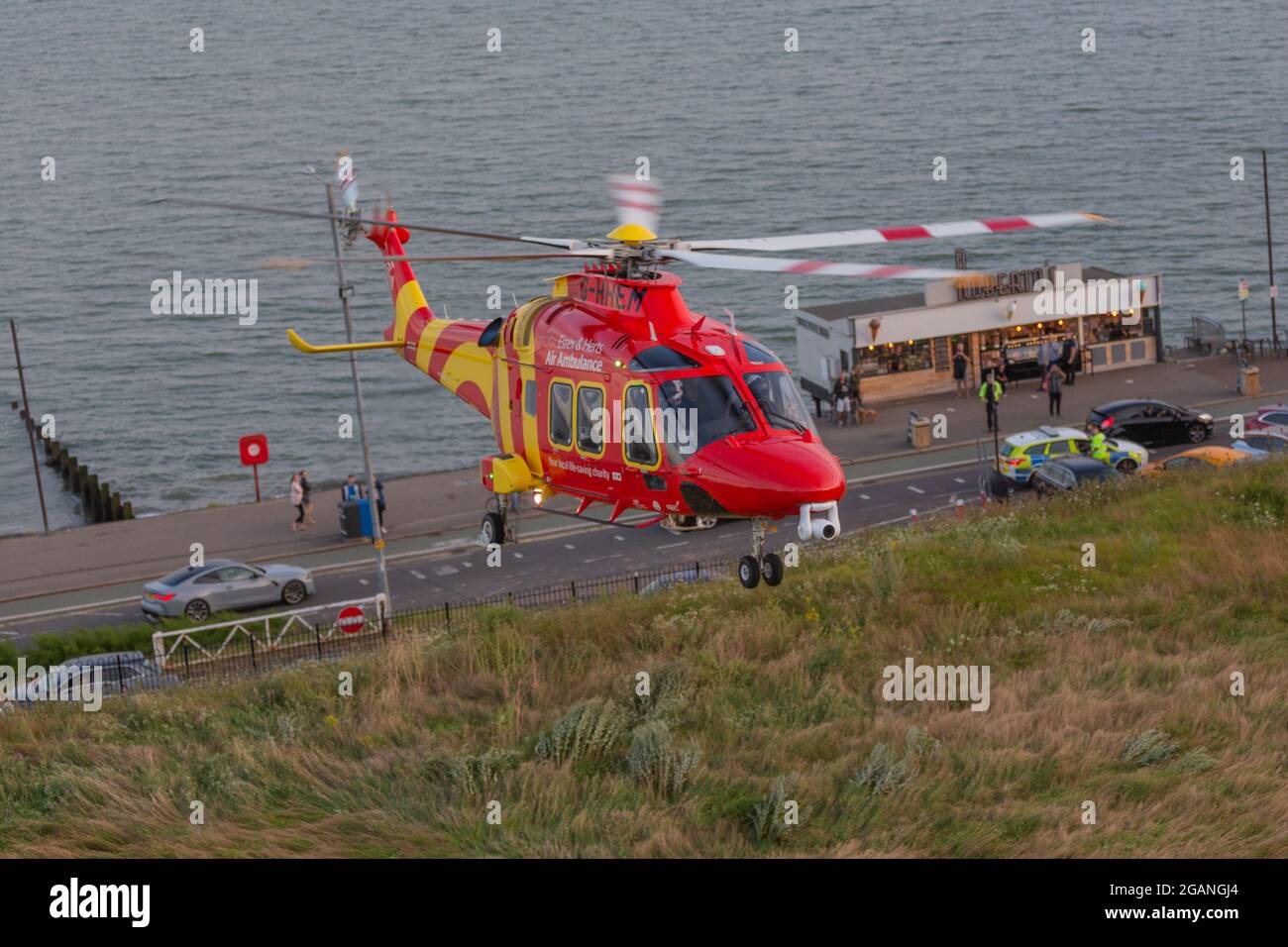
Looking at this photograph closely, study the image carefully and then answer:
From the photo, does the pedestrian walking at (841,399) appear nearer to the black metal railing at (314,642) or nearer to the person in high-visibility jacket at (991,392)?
the person in high-visibility jacket at (991,392)

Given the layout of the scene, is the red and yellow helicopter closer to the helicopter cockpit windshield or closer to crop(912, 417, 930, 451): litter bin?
the helicopter cockpit windshield

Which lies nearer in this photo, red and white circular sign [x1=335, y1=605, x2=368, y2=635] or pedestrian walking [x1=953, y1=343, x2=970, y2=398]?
red and white circular sign [x1=335, y1=605, x2=368, y2=635]

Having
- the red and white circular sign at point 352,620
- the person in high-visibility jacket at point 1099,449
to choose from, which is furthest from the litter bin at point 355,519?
the person in high-visibility jacket at point 1099,449

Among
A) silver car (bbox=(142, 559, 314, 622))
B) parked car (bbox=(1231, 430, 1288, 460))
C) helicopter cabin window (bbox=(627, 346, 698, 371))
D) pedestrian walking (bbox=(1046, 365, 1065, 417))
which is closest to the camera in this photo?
helicopter cabin window (bbox=(627, 346, 698, 371))

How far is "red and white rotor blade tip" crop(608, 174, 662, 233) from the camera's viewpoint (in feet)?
69.9

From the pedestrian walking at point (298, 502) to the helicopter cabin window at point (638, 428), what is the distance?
33839 millimetres

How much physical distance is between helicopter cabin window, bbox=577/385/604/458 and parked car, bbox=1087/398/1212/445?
38.3 meters

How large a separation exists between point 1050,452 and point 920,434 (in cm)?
612

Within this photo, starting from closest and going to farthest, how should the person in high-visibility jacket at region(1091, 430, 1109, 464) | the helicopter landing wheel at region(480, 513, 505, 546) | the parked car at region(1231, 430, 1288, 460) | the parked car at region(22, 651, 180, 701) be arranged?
the helicopter landing wheel at region(480, 513, 505, 546), the parked car at region(22, 651, 180, 701), the parked car at region(1231, 430, 1288, 460), the person in high-visibility jacket at region(1091, 430, 1109, 464)

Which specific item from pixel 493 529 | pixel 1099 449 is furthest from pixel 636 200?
pixel 1099 449

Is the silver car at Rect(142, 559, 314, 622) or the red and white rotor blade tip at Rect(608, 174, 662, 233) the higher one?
the red and white rotor blade tip at Rect(608, 174, 662, 233)

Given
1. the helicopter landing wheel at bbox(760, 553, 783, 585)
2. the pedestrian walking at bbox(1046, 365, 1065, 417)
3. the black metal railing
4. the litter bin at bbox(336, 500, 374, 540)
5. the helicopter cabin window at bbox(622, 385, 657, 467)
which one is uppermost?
the helicopter cabin window at bbox(622, 385, 657, 467)

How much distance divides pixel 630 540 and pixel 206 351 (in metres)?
47.6

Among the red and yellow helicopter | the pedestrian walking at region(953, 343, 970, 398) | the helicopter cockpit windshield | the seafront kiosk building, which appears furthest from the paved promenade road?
the helicopter cockpit windshield
